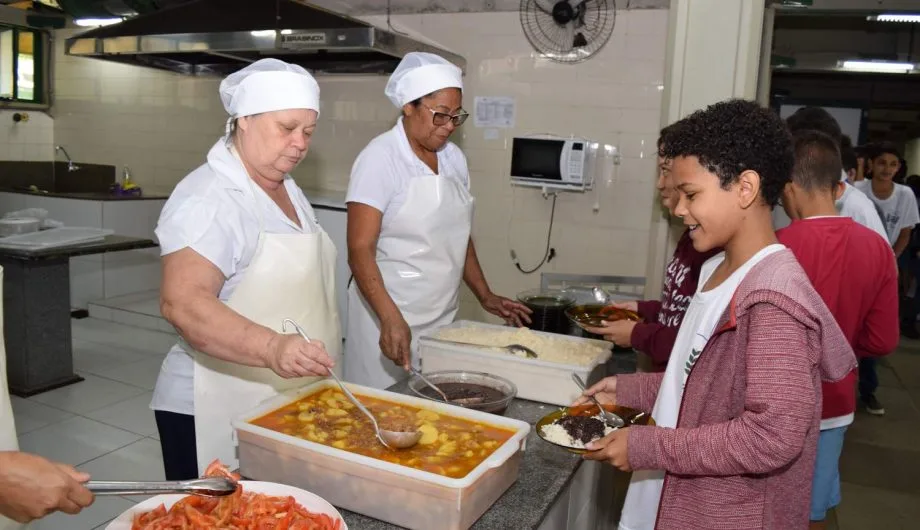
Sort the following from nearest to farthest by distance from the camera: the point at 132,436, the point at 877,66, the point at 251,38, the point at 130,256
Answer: the point at 132,436, the point at 251,38, the point at 877,66, the point at 130,256

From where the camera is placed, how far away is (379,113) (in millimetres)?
5223

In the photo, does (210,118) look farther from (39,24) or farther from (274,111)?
(274,111)

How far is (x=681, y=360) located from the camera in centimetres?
148

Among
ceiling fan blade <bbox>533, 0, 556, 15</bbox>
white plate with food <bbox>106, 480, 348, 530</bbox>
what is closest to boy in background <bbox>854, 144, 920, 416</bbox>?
ceiling fan blade <bbox>533, 0, 556, 15</bbox>

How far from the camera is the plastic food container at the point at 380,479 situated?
122 centimetres

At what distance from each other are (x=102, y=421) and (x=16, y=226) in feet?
5.10

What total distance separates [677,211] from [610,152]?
11.2 ft

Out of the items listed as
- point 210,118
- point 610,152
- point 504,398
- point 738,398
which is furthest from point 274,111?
point 210,118

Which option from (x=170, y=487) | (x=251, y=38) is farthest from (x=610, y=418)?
(x=251, y=38)

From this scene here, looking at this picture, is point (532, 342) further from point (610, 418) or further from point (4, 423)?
point (4, 423)

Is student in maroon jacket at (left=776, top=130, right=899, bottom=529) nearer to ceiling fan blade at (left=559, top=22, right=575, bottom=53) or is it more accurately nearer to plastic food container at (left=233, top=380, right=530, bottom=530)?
plastic food container at (left=233, top=380, right=530, bottom=530)

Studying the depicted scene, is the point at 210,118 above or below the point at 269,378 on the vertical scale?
above

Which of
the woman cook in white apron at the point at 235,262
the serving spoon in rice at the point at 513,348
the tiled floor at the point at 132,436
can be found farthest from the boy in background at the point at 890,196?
the woman cook in white apron at the point at 235,262

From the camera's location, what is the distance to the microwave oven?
180 inches
